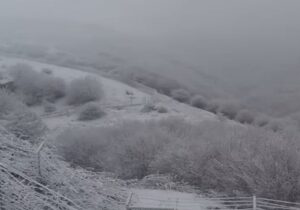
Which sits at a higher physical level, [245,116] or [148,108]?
[148,108]

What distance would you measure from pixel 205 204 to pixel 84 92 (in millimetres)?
23740

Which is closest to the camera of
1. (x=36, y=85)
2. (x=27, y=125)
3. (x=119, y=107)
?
(x=27, y=125)

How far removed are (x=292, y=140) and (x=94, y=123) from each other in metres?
15.7

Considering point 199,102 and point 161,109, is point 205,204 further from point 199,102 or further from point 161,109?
point 199,102

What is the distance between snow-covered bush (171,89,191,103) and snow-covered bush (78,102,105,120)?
937 cm

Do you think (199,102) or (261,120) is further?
(199,102)

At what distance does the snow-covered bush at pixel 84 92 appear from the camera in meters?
33.1

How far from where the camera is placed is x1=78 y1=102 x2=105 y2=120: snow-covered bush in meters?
28.4

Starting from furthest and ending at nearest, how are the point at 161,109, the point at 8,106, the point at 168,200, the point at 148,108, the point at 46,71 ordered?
1. the point at 46,71
2. the point at 148,108
3. the point at 161,109
4. the point at 8,106
5. the point at 168,200

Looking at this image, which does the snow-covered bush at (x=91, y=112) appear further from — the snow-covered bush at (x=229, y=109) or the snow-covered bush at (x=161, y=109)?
the snow-covered bush at (x=229, y=109)

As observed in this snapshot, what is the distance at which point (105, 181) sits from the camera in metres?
11.1

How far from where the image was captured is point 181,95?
37906 mm

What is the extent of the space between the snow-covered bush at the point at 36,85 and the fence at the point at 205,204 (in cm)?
2301

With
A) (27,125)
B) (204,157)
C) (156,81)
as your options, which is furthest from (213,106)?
(204,157)
